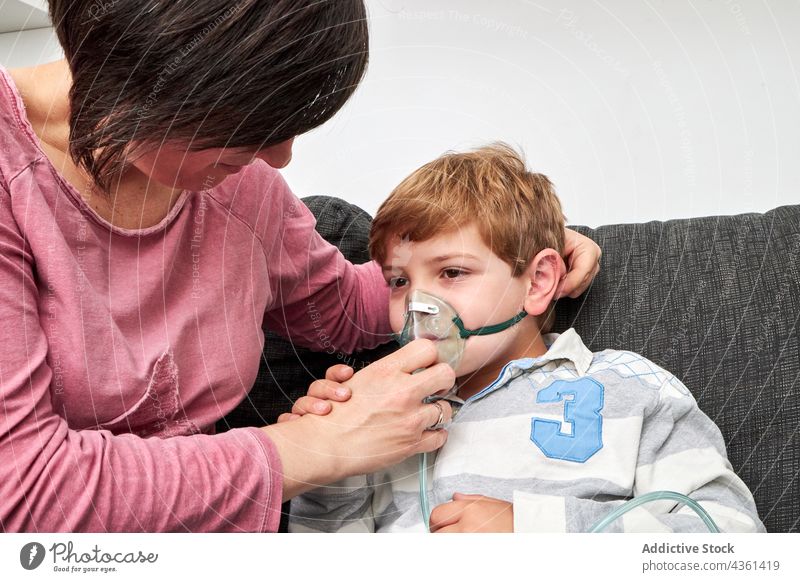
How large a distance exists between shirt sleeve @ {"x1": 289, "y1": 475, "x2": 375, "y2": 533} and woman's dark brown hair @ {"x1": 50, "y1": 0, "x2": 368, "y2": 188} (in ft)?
1.79

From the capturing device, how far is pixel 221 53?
683mm

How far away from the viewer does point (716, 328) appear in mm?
1117

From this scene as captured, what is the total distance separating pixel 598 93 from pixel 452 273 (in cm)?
32

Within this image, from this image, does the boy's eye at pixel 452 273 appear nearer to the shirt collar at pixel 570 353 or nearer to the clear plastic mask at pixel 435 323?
the clear plastic mask at pixel 435 323

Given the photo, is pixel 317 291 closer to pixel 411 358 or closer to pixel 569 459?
pixel 411 358

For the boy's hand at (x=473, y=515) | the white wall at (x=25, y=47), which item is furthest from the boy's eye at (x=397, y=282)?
the white wall at (x=25, y=47)

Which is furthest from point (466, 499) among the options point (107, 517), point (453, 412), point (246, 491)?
point (107, 517)

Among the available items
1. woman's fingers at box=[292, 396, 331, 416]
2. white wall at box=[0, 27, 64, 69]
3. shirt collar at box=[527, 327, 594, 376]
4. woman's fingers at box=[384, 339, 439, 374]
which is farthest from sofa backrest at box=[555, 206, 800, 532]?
white wall at box=[0, 27, 64, 69]

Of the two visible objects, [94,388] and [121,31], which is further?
[94,388]

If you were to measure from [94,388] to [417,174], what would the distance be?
53 centimetres

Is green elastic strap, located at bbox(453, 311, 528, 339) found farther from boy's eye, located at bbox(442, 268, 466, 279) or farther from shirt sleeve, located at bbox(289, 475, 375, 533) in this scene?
shirt sleeve, located at bbox(289, 475, 375, 533)

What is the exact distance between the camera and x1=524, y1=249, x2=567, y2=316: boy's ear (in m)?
1.09

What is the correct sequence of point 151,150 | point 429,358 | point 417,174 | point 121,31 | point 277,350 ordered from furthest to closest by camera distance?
point 277,350 < point 417,174 < point 429,358 < point 151,150 < point 121,31
